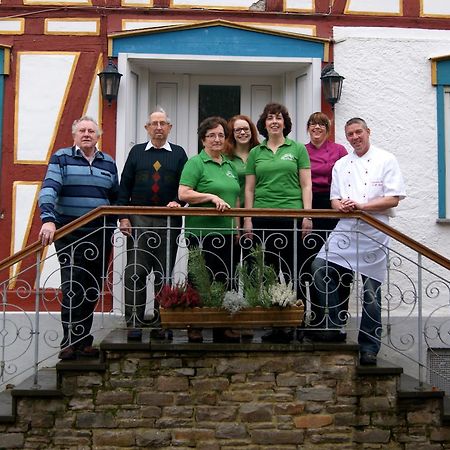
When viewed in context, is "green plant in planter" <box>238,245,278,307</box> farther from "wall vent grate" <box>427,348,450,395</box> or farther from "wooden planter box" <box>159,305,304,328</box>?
"wall vent grate" <box>427,348,450,395</box>

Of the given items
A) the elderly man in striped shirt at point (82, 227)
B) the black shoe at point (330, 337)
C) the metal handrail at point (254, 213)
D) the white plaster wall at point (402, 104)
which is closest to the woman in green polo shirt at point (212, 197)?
the metal handrail at point (254, 213)

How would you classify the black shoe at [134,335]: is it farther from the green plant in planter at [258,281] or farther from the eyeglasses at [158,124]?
the eyeglasses at [158,124]

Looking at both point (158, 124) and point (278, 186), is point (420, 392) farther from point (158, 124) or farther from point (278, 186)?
point (158, 124)

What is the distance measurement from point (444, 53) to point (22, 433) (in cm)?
547

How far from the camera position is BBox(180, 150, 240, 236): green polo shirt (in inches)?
211

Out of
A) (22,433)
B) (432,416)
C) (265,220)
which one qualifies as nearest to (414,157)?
(265,220)

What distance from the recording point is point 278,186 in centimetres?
550

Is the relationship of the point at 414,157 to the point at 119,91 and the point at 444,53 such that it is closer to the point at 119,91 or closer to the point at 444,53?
the point at 444,53

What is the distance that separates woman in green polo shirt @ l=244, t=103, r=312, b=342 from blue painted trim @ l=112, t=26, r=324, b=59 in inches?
73.4

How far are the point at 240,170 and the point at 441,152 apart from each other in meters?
2.63

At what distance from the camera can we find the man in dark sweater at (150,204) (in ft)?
17.7

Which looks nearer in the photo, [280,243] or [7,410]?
[7,410]

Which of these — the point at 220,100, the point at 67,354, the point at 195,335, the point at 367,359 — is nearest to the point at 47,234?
the point at 67,354

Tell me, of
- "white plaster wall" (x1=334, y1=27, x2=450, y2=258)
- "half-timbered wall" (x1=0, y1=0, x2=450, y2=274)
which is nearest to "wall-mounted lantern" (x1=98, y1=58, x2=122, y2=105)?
"half-timbered wall" (x1=0, y1=0, x2=450, y2=274)
